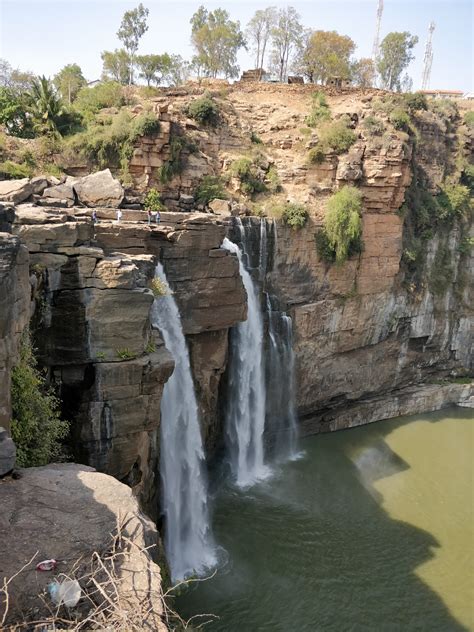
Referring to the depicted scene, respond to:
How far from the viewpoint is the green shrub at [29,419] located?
8.13 m

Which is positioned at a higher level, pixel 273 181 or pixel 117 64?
pixel 117 64

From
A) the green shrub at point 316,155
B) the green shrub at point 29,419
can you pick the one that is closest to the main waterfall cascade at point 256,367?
the green shrub at point 316,155

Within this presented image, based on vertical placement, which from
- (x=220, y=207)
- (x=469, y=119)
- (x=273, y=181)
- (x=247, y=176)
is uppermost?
(x=469, y=119)

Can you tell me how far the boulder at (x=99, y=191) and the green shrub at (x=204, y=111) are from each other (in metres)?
6.80

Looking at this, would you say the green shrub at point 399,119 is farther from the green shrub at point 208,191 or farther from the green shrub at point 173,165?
the green shrub at point 173,165

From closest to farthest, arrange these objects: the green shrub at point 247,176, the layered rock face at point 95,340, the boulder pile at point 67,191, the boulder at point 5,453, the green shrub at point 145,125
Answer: the boulder at point 5,453 → the layered rock face at point 95,340 → the boulder pile at point 67,191 → the green shrub at point 145,125 → the green shrub at point 247,176

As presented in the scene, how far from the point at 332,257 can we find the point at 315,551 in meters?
10.1

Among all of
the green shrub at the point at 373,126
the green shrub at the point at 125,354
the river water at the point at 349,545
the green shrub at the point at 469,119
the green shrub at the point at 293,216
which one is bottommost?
the river water at the point at 349,545

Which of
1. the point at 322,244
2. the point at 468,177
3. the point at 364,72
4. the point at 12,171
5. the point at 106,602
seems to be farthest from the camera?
the point at 364,72

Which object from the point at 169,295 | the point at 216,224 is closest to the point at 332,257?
the point at 216,224

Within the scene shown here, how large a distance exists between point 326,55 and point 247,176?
1588 cm

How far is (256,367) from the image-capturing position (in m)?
16.7

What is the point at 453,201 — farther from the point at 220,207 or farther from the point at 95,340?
the point at 95,340

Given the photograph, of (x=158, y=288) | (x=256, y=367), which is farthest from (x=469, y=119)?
(x=158, y=288)
